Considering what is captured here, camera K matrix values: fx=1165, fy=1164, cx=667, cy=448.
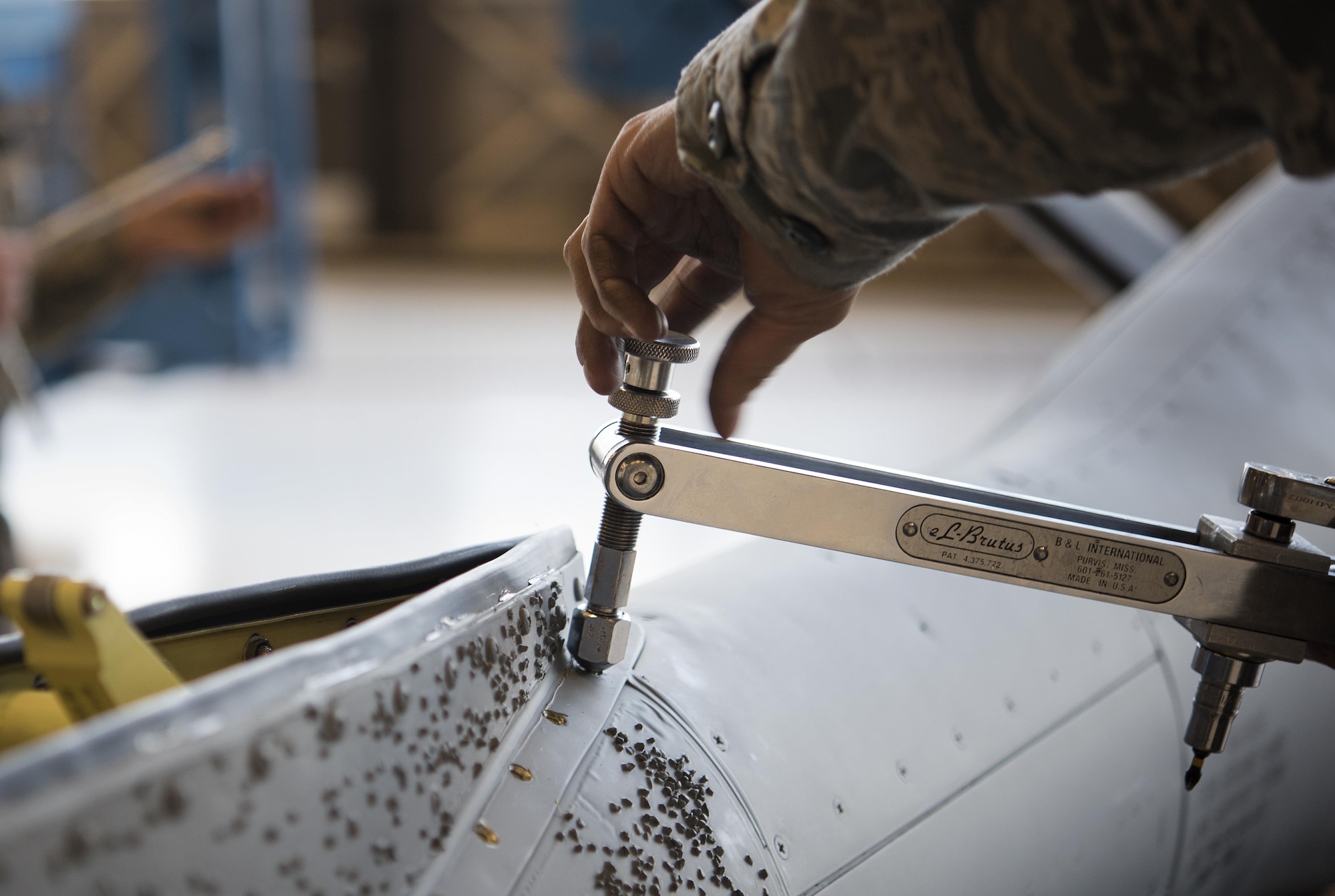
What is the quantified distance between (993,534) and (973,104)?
167 mm

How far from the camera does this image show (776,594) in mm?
588

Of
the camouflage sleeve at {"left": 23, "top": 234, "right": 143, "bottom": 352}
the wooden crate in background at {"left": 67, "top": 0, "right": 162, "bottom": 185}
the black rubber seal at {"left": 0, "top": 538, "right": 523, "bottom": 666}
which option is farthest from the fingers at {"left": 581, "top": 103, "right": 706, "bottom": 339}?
the wooden crate in background at {"left": 67, "top": 0, "right": 162, "bottom": 185}

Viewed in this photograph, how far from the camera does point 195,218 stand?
1.64 metres

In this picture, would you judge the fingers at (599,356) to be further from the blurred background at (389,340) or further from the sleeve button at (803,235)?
the blurred background at (389,340)

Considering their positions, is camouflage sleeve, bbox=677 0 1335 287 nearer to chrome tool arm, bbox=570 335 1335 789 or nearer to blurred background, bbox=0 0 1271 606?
chrome tool arm, bbox=570 335 1335 789

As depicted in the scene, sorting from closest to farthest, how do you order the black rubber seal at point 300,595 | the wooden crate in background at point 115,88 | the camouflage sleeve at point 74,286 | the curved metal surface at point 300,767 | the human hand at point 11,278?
the curved metal surface at point 300,767, the black rubber seal at point 300,595, the human hand at point 11,278, the camouflage sleeve at point 74,286, the wooden crate in background at point 115,88

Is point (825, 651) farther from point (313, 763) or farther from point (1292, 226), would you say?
point (1292, 226)

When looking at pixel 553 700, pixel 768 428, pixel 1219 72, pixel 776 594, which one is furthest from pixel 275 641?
pixel 768 428

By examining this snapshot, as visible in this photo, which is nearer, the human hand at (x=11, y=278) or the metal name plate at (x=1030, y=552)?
the metal name plate at (x=1030, y=552)

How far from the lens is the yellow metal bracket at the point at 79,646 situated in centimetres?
32

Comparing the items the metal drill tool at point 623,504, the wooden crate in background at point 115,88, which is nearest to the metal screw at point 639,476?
the metal drill tool at point 623,504

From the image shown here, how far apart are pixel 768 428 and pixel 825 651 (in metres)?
1.90

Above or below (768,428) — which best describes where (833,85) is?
below

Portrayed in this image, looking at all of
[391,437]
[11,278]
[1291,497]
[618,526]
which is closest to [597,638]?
[618,526]
